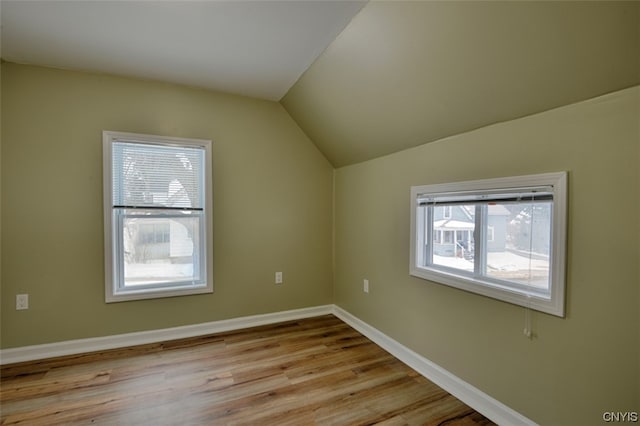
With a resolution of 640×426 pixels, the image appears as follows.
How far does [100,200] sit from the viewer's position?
2.47 metres

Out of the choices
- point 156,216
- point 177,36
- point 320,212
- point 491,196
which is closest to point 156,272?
point 156,216

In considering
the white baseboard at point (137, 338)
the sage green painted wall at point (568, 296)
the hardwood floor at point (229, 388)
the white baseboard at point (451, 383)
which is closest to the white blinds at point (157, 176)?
the white baseboard at point (137, 338)

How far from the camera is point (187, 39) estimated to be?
197 cm

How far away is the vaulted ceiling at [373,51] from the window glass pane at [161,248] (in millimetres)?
1292

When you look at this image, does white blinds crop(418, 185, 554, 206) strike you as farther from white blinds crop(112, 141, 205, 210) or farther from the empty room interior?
white blinds crop(112, 141, 205, 210)

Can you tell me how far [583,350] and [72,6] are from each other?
3.24m

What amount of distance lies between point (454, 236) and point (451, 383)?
100cm

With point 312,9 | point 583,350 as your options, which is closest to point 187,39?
point 312,9

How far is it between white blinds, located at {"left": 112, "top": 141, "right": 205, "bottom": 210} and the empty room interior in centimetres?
2

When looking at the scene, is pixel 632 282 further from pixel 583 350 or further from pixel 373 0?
pixel 373 0

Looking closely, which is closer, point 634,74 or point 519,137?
point 634,74

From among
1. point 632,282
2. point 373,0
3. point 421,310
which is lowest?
point 421,310

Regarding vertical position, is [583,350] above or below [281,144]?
below

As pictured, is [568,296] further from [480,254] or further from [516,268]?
[480,254]
